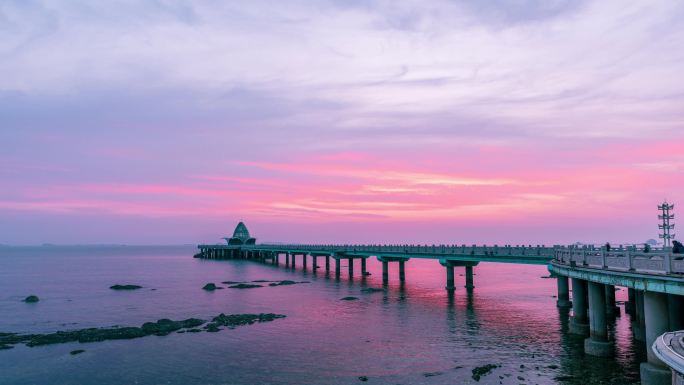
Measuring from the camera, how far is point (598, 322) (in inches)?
1172

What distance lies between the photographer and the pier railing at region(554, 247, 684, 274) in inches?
800

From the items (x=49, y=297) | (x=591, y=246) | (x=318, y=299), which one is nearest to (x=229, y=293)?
(x=318, y=299)

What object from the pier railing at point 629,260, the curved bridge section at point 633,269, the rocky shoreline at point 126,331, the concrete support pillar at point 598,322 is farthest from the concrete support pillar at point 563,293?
the rocky shoreline at point 126,331

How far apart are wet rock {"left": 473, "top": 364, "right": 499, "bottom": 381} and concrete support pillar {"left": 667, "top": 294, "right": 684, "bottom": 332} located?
32.9 feet

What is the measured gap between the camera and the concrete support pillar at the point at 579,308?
35281 mm

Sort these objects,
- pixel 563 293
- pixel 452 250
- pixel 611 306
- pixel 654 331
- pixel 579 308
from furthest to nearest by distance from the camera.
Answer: pixel 452 250 → pixel 563 293 → pixel 611 306 → pixel 579 308 → pixel 654 331

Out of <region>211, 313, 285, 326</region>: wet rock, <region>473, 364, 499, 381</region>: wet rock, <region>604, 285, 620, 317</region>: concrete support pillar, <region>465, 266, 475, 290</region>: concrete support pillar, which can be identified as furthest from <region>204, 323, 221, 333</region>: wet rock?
<region>465, 266, 475, 290</region>: concrete support pillar

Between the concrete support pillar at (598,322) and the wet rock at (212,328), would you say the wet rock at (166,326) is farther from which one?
the concrete support pillar at (598,322)

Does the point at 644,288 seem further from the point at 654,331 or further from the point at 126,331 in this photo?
the point at 126,331

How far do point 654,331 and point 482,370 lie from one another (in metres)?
10.1

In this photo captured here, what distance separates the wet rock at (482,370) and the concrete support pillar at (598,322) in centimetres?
645

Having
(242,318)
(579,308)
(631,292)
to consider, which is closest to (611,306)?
(631,292)

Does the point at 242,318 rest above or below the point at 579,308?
below

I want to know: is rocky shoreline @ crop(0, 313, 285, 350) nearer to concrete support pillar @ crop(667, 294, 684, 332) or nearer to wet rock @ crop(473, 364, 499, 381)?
wet rock @ crop(473, 364, 499, 381)
